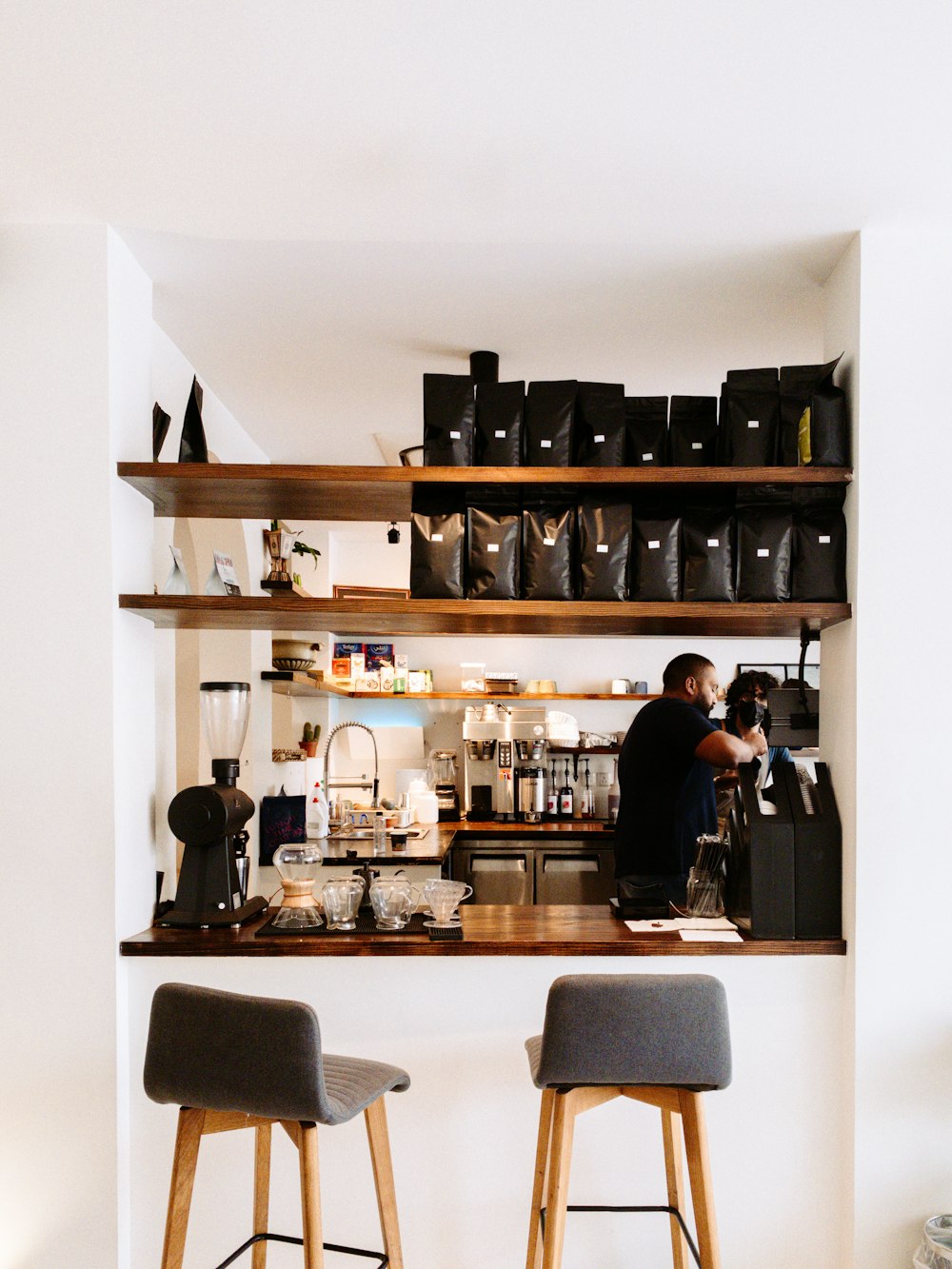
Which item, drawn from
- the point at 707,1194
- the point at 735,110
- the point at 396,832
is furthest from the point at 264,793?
the point at 735,110

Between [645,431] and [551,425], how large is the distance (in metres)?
0.26

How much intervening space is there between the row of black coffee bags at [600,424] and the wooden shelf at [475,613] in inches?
15.1

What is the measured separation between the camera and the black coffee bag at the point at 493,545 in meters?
2.77

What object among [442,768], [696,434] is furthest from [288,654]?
[696,434]

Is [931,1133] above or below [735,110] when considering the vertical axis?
below

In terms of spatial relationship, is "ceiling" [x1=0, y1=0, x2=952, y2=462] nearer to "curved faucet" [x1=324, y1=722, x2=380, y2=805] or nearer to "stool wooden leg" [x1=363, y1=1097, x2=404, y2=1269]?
"stool wooden leg" [x1=363, y1=1097, x2=404, y2=1269]

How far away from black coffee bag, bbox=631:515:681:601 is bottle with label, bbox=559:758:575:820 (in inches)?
155

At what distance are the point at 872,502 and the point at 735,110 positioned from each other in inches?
39.5

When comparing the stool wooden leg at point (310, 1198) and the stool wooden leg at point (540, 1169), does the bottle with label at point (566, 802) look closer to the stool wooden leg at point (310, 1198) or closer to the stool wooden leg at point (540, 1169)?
the stool wooden leg at point (540, 1169)

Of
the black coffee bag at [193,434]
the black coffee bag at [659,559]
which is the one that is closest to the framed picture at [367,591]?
the black coffee bag at [193,434]

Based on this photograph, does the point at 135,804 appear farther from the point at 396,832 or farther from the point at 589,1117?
the point at 396,832

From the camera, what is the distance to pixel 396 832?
544 centimetres

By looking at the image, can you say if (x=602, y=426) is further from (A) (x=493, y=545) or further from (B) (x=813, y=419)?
(B) (x=813, y=419)

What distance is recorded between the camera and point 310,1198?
1998 mm
